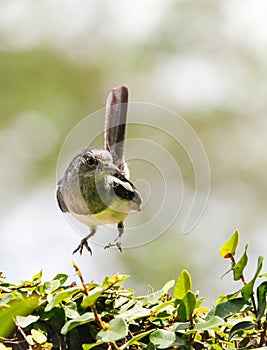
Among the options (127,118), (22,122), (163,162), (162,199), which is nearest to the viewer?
(162,199)

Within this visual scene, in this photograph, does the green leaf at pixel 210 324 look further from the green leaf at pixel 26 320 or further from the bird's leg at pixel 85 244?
the bird's leg at pixel 85 244

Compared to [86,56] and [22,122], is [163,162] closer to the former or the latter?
[22,122]

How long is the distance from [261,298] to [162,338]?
105 millimetres

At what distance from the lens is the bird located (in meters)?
1.32

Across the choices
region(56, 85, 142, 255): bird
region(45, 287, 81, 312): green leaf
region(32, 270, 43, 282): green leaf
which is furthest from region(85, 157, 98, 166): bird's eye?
region(45, 287, 81, 312): green leaf

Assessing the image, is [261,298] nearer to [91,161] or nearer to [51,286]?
[51,286]

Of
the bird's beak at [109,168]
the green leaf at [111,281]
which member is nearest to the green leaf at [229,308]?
the green leaf at [111,281]

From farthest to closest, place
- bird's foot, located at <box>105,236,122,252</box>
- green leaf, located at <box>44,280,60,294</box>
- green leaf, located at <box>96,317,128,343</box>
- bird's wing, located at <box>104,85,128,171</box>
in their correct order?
1. bird's wing, located at <box>104,85,128,171</box>
2. bird's foot, located at <box>105,236,122,252</box>
3. green leaf, located at <box>44,280,60,294</box>
4. green leaf, located at <box>96,317,128,343</box>

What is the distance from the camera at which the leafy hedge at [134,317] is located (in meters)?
0.57

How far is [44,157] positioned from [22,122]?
0.55m

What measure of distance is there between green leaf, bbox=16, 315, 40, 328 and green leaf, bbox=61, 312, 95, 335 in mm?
44

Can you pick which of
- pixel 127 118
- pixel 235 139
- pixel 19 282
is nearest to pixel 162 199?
pixel 127 118

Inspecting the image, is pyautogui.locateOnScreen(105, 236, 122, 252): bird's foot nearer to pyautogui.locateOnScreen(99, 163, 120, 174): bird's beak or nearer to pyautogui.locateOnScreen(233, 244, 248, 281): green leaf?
pyautogui.locateOnScreen(99, 163, 120, 174): bird's beak

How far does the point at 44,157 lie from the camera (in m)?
3.43
